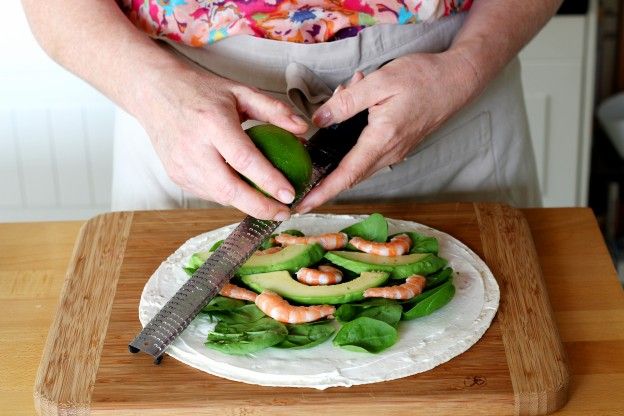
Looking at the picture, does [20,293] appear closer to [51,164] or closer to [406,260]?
[406,260]

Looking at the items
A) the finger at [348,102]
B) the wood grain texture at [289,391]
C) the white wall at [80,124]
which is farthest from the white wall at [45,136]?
the wood grain texture at [289,391]

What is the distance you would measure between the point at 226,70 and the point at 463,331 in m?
0.52

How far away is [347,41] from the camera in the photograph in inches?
55.1

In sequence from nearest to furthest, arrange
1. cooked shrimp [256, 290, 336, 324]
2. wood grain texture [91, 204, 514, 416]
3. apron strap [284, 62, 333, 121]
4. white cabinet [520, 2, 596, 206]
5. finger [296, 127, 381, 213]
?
wood grain texture [91, 204, 514, 416], cooked shrimp [256, 290, 336, 324], finger [296, 127, 381, 213], apron strap [284, 62, 333, 121], white cabinet [520, 2, 596, 206]

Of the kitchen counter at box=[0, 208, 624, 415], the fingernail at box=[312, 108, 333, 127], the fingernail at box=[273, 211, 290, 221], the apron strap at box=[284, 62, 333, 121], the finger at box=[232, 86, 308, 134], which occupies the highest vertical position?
the finger at box=[232, 86, 308, 134]

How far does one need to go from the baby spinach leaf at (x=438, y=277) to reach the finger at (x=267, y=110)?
0.22m

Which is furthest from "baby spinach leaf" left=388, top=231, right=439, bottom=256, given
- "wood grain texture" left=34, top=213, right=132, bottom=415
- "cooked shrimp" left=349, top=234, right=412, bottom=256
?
"wood grain texture" left=34, top=213, right=132, bottom=415

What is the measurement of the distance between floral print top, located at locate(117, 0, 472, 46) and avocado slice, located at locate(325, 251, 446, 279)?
34 cm

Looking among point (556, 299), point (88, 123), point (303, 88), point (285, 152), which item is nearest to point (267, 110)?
point (285, 152)

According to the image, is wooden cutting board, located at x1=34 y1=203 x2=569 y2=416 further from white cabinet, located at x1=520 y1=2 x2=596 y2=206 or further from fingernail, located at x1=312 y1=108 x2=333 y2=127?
white cabinet, located at x1=520 y1=2 x2=596 y2=206

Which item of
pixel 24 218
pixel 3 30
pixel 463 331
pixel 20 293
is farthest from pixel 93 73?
pixel 24 218

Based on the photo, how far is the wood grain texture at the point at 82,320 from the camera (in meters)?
1.05

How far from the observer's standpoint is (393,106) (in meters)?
1.27

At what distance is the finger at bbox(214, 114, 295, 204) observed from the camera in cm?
113
